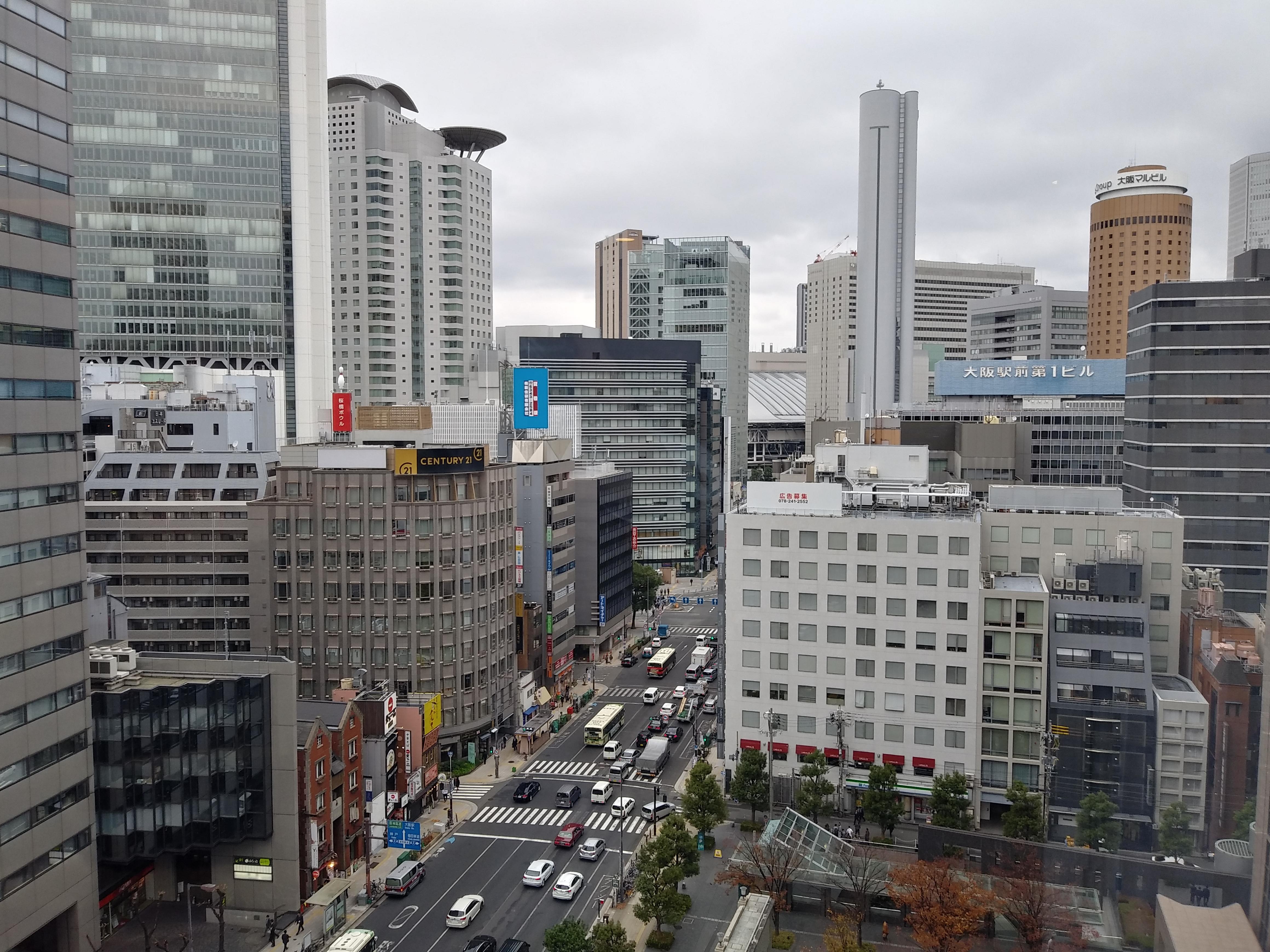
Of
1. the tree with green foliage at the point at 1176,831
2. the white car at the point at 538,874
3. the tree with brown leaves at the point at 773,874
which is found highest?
the tree with green foliage at the point at 1176,831

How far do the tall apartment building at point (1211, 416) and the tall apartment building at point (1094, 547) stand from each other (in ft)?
86.8

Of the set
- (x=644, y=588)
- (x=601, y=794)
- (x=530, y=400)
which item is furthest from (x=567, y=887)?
(x=644, y=588)

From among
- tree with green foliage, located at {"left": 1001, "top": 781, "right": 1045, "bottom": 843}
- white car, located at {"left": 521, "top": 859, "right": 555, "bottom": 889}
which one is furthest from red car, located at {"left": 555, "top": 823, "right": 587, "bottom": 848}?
tree with green foliage, located at {"left": 1001, "top": 781, "right": 1045, "bottom": 843}

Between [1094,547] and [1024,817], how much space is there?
72.7 feet

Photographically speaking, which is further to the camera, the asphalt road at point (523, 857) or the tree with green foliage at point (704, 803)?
the tree with green foliage at point (704, 803)

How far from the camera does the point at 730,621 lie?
67.6 meters

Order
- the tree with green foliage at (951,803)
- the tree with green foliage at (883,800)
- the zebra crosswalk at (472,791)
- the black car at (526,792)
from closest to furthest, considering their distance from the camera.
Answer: the tree with green foliage at (951,803), the tree with green foliage at (883,800), the black car at (526,792), the zebra crosswalk at (472,791)

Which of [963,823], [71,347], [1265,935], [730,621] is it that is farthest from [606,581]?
[1265,935]

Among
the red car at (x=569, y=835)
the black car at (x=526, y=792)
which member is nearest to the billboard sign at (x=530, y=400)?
the black car at (x=526, y=792)

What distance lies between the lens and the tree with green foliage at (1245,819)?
21.5 metres

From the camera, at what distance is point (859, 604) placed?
64.4m

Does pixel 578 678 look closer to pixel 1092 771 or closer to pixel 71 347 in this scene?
pixel 1092 771

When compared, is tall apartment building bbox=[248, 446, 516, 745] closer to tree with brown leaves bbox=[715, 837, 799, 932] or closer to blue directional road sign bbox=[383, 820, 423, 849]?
blue directional road sign bbox=[383, 820, 423, 849]

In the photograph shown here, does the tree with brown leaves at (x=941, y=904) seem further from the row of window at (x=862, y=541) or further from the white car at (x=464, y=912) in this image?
the white car at (x=464, y=912)
